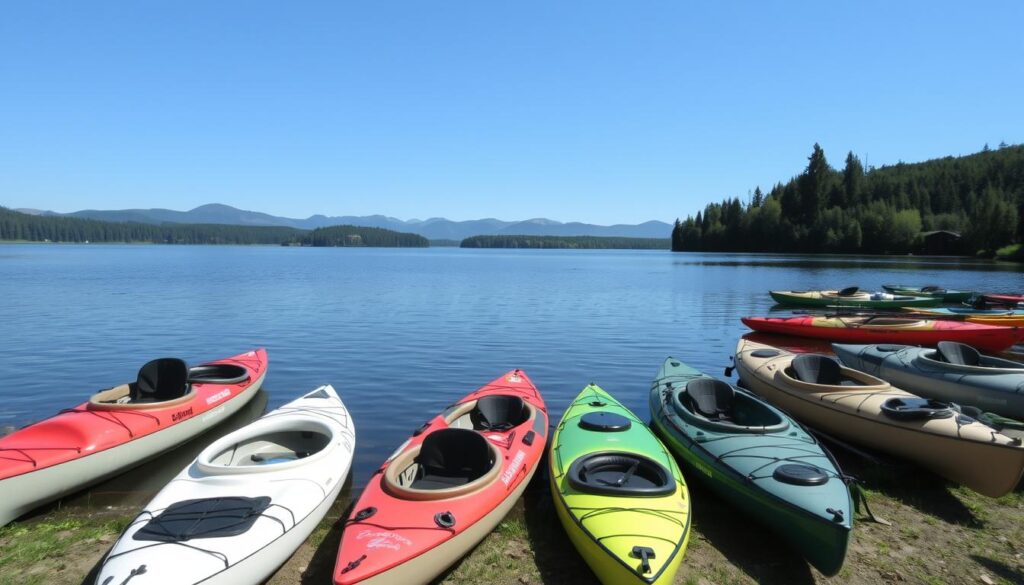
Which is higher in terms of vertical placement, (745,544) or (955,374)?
(955,374)

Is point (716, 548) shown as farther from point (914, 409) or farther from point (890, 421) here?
point (914, 409)

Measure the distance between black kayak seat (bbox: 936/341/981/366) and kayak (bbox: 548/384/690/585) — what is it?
8.19m

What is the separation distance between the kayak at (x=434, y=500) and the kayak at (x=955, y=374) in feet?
28.6

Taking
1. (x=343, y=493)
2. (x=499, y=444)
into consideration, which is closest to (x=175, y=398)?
(x=343, y=493)

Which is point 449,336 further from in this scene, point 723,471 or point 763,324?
point 723,471

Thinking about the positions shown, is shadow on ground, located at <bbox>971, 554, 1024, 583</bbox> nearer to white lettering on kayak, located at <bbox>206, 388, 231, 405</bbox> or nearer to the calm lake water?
the calm lake water

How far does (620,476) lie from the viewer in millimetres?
7363

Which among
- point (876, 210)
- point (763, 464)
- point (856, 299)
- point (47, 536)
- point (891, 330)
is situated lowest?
point (47, 536)

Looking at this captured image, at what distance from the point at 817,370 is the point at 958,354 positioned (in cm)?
356

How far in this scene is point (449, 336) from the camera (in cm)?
2170

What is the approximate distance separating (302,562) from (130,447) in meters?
4.44

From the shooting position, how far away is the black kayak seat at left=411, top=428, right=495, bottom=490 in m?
7.36

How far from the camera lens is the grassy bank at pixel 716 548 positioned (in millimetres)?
5973

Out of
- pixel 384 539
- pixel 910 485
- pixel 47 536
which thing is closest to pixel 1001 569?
pixel 910 485
